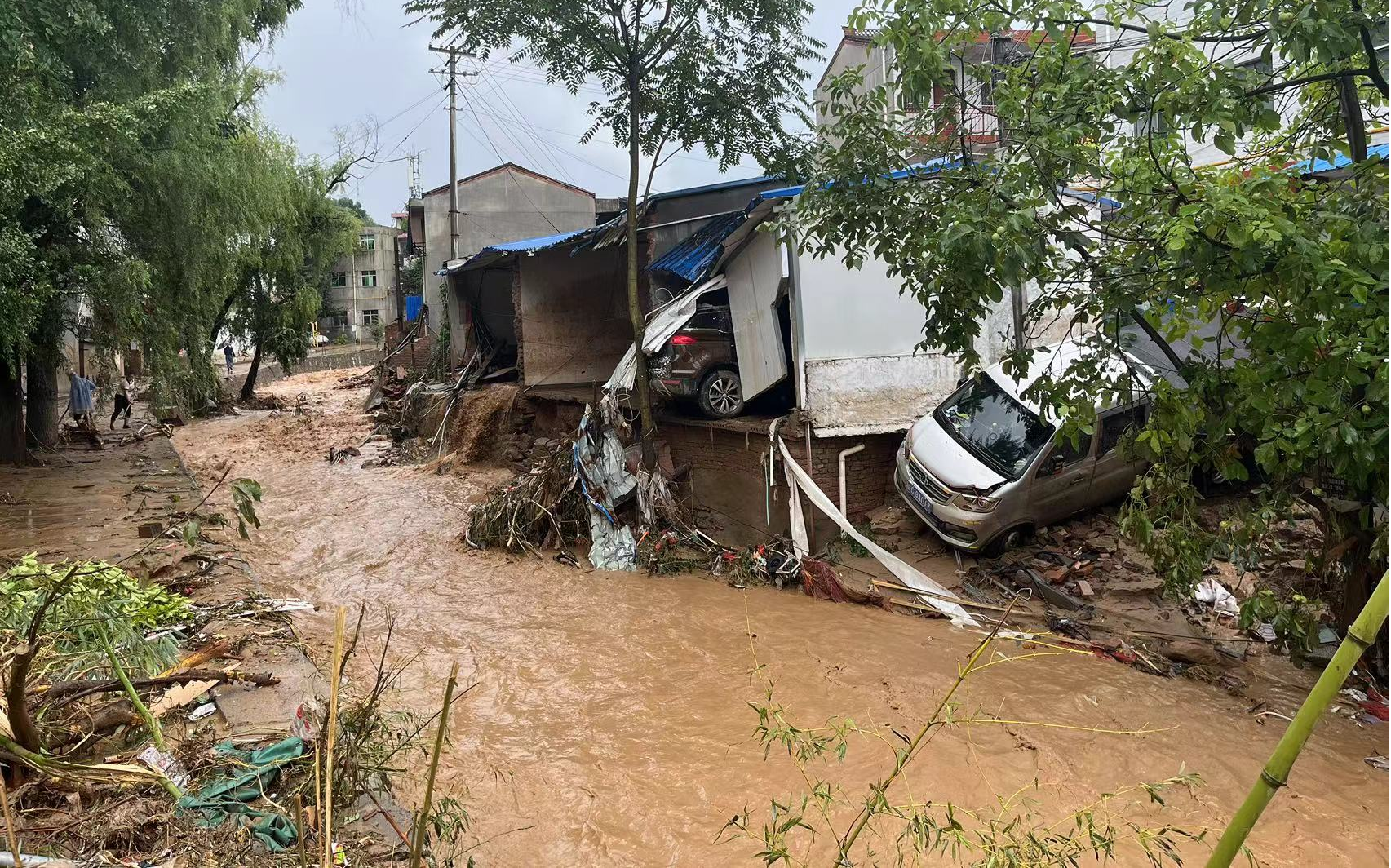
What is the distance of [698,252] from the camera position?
39.1 feet

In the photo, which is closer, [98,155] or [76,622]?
[76,622]

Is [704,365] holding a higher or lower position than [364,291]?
lower

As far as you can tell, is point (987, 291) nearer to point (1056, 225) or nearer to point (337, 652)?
point (1056, 225)

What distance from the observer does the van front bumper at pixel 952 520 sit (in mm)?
8367

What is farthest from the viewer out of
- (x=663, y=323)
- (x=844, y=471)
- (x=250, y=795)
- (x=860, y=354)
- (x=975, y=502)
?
(x=663, y=323)

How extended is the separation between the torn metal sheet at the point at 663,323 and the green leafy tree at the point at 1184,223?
445 centimetres

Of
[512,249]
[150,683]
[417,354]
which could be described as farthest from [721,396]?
[417,354]

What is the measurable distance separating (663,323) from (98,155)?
25.3 ft

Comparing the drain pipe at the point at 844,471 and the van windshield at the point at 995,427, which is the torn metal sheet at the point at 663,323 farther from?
the van windshield at the point at 995,427

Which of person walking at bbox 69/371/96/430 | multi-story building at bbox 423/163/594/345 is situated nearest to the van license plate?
person walking at bbox 69/371/96/430

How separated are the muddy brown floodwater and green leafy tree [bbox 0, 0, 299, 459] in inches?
185

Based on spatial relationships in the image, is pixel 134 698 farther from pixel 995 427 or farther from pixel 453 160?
pixel 453 160

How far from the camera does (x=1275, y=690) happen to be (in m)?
6.31

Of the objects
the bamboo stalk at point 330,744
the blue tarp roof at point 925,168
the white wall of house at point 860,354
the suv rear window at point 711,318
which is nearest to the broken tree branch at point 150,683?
the bamboo stalk at point 330,744
